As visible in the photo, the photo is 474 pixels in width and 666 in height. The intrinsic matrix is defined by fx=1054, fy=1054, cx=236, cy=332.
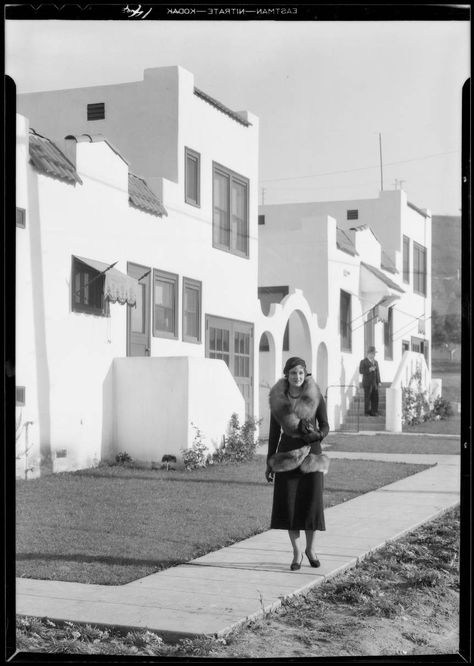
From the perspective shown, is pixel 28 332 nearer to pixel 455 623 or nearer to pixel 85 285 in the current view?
pixel 85 285

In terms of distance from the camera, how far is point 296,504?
5961 mm

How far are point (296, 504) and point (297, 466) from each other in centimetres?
25

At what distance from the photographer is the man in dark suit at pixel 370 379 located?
5184 millimetres

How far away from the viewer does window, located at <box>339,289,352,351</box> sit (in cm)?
512

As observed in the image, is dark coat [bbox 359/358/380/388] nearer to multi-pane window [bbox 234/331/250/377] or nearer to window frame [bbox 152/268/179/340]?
multi-pane window [bbox 234/331/250/377]

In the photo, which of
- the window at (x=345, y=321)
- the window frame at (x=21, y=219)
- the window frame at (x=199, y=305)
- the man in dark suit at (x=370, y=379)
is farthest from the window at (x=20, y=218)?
the man in dark suit at (x=370, y=379)

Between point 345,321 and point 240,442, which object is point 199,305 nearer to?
point 345,321

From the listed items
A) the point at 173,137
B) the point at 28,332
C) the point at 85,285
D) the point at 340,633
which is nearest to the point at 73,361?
the point at 85,285

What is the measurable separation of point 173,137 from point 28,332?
1188 mm

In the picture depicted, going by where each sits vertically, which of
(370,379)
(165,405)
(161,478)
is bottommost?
(161,478)

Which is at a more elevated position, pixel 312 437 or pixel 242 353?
pixel 242 353

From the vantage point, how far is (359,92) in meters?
4.92

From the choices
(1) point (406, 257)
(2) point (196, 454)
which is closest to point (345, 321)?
(1) point (406, 257)
